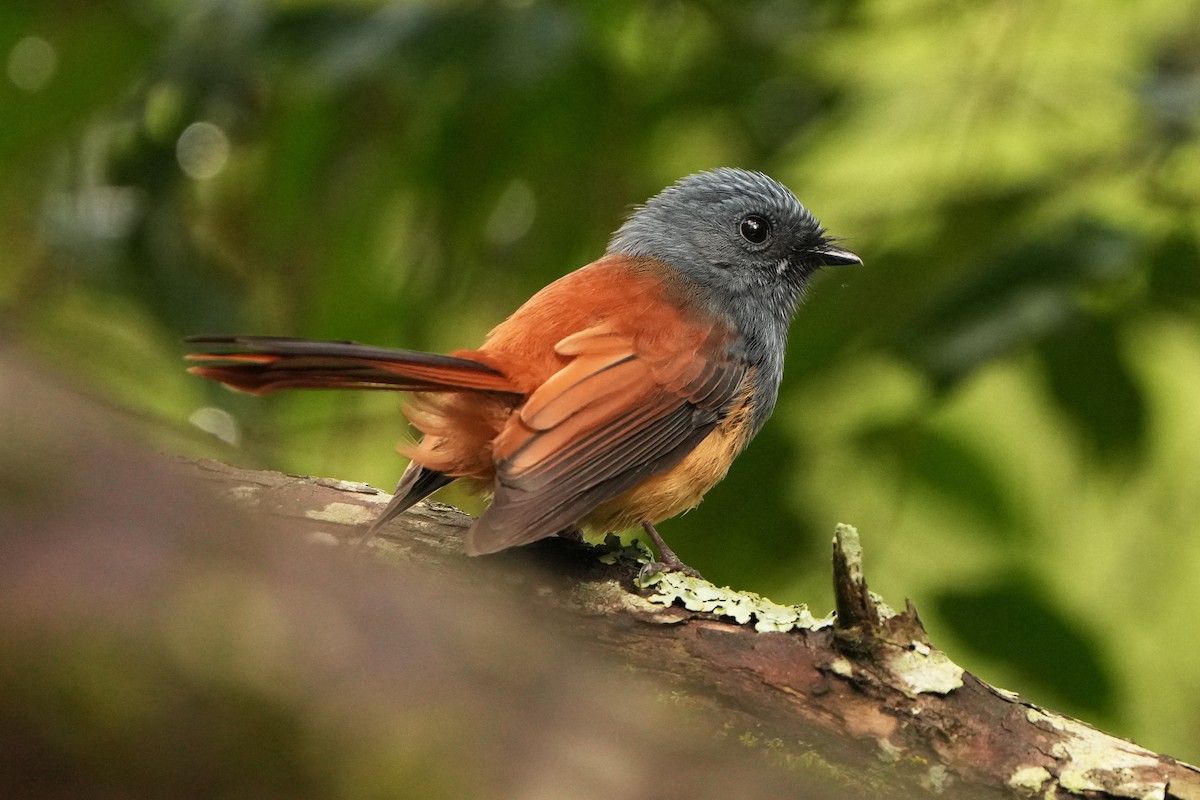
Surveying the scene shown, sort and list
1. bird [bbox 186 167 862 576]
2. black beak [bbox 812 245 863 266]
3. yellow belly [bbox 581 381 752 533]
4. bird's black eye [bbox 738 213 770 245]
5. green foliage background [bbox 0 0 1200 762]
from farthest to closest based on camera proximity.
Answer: bird's black eye [bbox 738 213 770 245]
black beak [bbox 812 245 863 266]
green foliage background [bbox 0 0 1200 762]
yellow belly [bbox 581 381 752 533]
bird [bbox 186 167 862 576]

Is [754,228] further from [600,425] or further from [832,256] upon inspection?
[600,425]

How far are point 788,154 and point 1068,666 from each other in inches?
81.7

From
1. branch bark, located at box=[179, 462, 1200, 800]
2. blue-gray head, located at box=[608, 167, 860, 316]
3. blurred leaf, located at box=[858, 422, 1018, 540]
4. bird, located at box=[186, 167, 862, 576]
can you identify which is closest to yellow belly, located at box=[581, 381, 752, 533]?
bird, located at box=[186, 167, 862, 576]

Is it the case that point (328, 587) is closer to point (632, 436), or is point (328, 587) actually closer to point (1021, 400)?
point (632, 436)

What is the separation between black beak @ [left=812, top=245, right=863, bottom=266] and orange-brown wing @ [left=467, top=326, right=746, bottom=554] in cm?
65

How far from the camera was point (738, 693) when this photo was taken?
8.39 ft

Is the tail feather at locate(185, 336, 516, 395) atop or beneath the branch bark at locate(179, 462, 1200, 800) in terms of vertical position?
atop

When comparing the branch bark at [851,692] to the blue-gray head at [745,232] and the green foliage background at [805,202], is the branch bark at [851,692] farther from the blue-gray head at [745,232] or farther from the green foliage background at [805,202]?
the blue-gray head at [745,232]

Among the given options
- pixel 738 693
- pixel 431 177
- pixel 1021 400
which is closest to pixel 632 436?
pixel 738 693

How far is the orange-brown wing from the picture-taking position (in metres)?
2.91

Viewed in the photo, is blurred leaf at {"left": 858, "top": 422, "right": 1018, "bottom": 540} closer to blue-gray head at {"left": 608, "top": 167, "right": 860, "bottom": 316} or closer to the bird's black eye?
blue-gray head at {"left": 608, "top": 167, "right": 860, "bottom": 316}

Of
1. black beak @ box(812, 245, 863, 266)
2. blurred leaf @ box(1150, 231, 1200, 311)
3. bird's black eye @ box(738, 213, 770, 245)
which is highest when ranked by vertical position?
bird's black eye @ box(738, 213, 770, 245)

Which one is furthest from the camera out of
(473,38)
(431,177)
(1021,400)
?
(1021,400)

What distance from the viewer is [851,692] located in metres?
2.49
